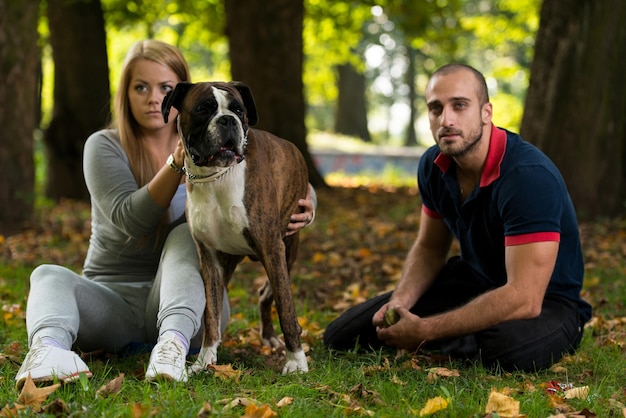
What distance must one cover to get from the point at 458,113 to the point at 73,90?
9.57 metres

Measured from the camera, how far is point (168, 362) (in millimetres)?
3307

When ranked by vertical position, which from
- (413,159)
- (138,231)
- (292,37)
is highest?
(292,37)

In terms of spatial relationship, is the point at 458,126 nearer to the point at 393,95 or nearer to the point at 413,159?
the point at 413,159

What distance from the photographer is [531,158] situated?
3.95 metres

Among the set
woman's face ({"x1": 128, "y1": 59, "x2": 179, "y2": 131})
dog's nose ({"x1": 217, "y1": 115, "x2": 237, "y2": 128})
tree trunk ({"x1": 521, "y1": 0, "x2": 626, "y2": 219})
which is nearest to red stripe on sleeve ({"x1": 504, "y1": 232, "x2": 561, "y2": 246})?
dog's nose ({"x1": 217, "y1": 115, "x2": 237, "y2": 128})

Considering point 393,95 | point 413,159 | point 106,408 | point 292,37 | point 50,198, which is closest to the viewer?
point 106,408

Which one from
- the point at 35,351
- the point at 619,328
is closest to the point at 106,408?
the point at 35,351

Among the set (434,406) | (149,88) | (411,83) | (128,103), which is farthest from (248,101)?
(411,83)

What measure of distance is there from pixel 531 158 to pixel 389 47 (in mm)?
36212

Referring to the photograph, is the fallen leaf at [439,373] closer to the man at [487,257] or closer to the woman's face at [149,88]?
the man at [487,257]

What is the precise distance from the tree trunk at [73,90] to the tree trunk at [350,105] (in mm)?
18585

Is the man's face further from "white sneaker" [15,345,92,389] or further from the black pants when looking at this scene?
"white sneaker" [15,345,92,389]

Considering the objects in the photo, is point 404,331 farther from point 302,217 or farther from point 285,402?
point 285,402

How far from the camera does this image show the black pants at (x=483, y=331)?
12.6ft
